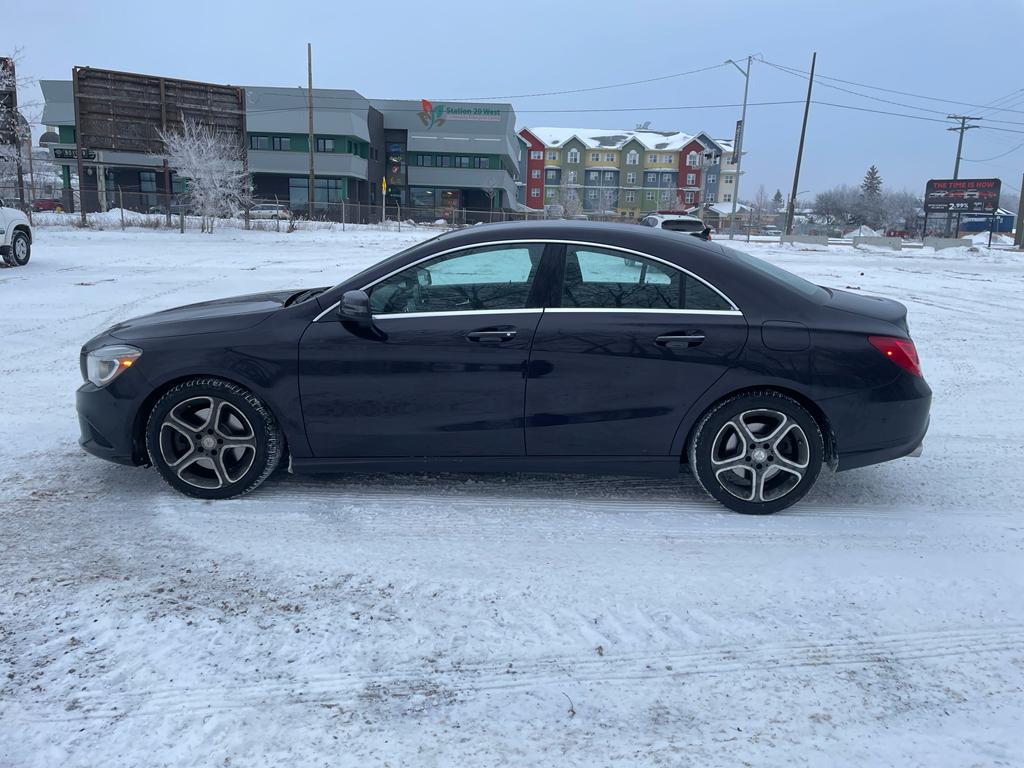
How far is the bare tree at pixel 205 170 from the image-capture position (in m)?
34.2

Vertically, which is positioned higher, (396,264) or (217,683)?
(396,264)

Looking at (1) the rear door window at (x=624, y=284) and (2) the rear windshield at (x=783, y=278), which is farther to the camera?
(2) the rear windshield at (x=783, y=278)

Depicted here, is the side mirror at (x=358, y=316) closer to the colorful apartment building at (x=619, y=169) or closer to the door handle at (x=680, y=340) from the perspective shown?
the door handle at (x=680, y=340)

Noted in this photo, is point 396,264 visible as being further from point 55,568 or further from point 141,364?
point 55,568

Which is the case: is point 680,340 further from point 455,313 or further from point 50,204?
point 50,204

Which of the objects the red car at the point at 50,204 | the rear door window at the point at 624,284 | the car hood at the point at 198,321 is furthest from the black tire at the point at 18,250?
the red car at the point at 50,204

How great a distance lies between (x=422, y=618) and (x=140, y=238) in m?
29.9

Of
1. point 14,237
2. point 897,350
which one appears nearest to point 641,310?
point 897,350

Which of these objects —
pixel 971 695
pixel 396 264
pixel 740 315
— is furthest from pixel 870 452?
pixel 396 264

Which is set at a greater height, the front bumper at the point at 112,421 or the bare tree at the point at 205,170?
the bare tree at the point at 205,170

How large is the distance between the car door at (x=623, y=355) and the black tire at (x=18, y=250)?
1630cm

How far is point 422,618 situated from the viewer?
304cm

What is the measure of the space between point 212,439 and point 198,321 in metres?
0.66

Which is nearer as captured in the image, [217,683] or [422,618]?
[217,683]
